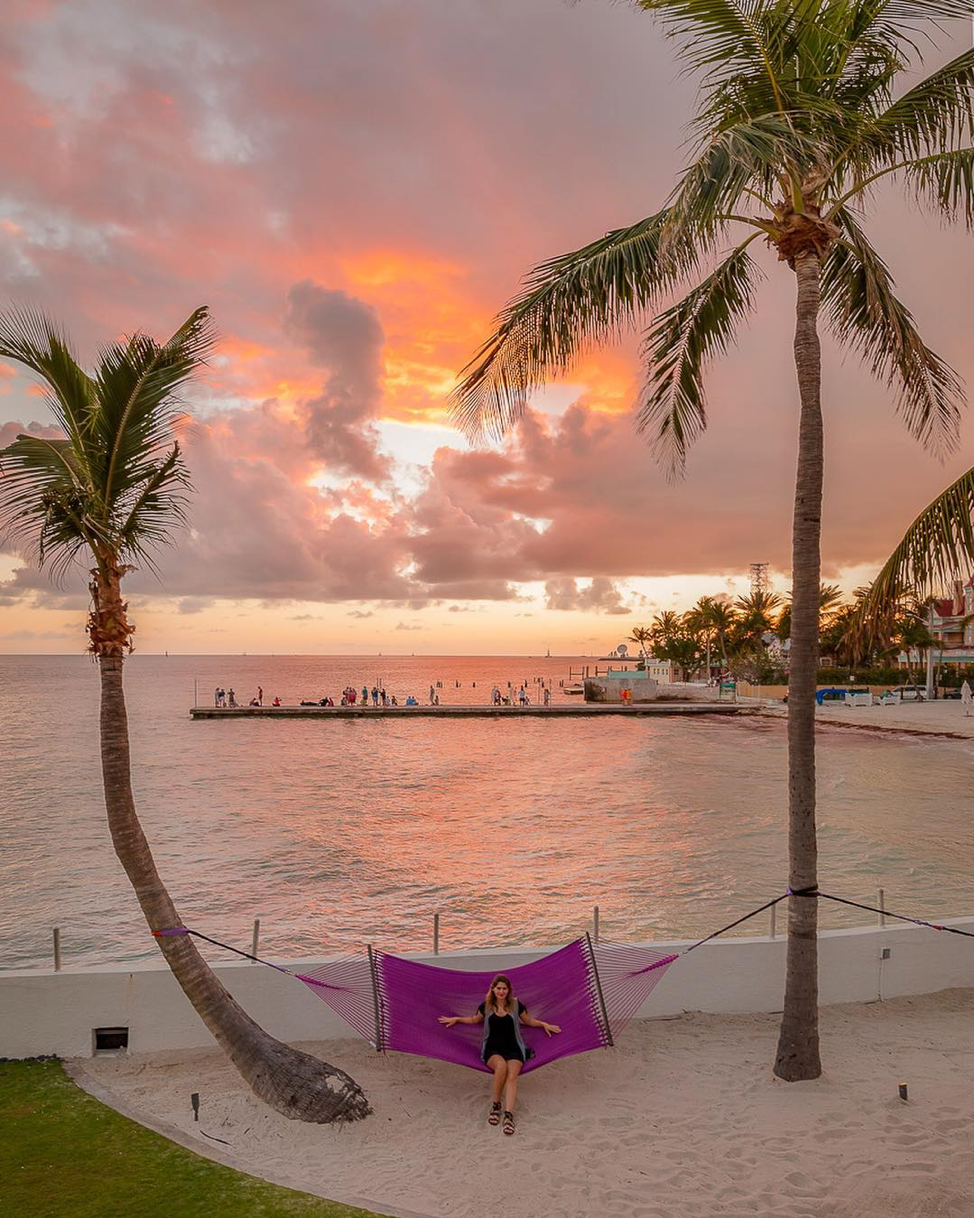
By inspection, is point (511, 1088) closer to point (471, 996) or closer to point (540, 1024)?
point (540, 1024)

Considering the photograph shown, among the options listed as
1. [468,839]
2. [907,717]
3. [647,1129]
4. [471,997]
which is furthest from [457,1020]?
[907,717]

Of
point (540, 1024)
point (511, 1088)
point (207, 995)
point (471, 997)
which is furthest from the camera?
point (471, 997)

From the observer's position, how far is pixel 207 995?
6.01 metres

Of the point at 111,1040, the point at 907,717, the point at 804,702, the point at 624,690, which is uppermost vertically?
the point at 804,702

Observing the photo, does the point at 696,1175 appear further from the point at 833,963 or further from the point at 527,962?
the point at 833,963

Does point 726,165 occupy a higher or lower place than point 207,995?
higher

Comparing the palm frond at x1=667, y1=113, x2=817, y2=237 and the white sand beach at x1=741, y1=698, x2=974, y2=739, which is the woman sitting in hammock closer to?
the palm frond at x1=667, y1=113, x2=817, y2=237

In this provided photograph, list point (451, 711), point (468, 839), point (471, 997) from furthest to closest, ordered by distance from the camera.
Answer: point (451, 711) < point (468, 839) < point (471, 997)

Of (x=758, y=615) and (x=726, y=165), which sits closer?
(x=726, y=165)

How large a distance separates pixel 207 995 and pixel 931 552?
238 inches

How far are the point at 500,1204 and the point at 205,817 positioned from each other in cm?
2092

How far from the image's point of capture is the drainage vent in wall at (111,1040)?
6.51 m

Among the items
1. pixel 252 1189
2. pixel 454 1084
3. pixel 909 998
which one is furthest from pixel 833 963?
pixel 252 1189

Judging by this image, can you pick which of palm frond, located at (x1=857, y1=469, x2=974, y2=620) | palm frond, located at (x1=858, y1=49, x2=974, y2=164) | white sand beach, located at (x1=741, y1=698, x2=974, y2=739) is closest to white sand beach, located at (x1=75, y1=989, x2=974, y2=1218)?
palm frond, located at (x1=857, y1=469, x2=974, y2=620)
